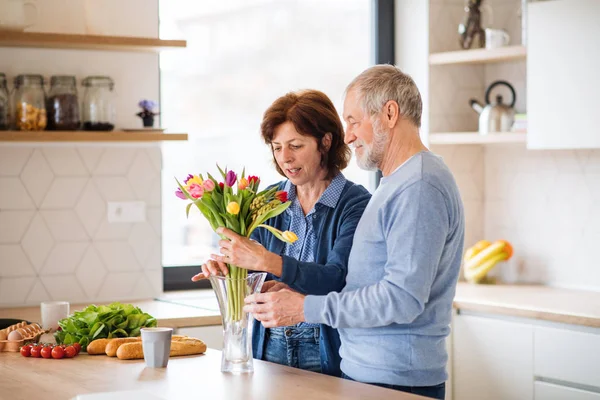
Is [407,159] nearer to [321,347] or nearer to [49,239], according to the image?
[321,347]

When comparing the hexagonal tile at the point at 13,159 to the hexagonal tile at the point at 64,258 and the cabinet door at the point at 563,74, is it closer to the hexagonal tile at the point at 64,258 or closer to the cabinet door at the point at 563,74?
the hexagonal tile at the point at 64,258

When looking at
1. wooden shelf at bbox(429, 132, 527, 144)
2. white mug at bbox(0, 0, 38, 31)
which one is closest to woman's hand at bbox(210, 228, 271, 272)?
white mug at bbox(0, 0, 38, 31)

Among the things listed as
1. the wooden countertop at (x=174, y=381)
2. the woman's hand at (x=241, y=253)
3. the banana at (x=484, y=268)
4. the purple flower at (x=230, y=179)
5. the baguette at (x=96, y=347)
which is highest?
the purple flower at (x=230, y=179)

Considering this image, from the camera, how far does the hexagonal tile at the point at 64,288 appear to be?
3840mm

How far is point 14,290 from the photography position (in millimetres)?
3773

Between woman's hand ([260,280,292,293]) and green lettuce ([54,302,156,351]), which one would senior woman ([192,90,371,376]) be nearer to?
woman's hand ([260,280,292,293])

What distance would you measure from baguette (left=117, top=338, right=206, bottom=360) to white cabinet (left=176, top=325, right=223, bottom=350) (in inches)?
32.3

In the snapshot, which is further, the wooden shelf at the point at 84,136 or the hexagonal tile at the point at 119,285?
the hexagonal tile at the point at 119,285

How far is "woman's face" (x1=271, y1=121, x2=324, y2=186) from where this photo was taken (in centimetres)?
275

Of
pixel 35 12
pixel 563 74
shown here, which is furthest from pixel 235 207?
pixel 563 74

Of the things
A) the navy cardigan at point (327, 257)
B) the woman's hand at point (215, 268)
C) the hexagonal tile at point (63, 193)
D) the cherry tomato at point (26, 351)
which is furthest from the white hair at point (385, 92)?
the hexagonal tile at point (63, 193)

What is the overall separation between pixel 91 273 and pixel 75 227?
206mm

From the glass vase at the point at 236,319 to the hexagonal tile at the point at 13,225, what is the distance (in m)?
1.68

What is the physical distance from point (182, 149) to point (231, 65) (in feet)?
1.62
